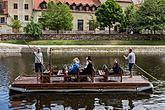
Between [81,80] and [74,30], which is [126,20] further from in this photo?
[81,80]

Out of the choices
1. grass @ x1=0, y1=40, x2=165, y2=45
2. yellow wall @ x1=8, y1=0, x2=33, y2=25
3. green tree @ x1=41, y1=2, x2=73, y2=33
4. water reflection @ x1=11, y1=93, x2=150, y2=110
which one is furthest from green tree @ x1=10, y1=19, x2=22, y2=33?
water reflection @ x1=11, y1=93, x2=150, y2=110

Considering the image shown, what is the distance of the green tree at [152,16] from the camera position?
274ft

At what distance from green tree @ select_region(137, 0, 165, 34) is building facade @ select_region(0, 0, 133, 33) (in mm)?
18222

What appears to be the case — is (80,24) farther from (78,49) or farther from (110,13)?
(78,49)

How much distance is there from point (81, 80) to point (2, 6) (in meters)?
73.0

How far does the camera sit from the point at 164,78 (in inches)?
1353

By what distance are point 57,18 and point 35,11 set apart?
508 inches

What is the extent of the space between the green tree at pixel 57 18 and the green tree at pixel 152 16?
14.8m

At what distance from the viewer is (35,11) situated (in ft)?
322

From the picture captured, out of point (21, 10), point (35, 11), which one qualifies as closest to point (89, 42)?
point (35, 11)

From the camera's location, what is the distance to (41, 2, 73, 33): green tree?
87.0m

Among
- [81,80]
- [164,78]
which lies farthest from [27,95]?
[164,78]

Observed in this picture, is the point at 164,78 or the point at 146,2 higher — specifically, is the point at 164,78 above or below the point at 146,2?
below

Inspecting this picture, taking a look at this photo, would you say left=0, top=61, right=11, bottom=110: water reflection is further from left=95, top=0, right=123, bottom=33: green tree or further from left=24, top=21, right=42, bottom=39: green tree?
left=95, top=0, right=123, bottom=33: green tree
